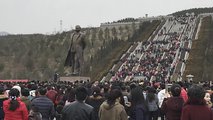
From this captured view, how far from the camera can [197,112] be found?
855 centimetres

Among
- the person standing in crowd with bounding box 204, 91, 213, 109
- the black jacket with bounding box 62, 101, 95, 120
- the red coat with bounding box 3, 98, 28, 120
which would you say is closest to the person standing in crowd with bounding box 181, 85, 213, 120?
the black jacket with bounding box 62, 101, 95, 120

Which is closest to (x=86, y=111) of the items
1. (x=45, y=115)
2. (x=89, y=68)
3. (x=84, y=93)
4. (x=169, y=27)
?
(x=84, y=93)

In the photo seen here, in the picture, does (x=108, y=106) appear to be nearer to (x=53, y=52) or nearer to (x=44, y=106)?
(x=44, y=106)

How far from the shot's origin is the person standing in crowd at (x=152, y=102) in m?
15.9

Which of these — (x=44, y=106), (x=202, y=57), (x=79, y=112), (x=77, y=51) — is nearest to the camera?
(x=79, y=112)

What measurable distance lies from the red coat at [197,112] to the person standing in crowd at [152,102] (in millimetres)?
7183

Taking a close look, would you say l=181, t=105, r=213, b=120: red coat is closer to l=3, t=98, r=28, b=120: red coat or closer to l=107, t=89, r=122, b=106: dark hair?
l=107, t=89, r=122, b=106: dark hair

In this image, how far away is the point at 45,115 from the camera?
11297mm

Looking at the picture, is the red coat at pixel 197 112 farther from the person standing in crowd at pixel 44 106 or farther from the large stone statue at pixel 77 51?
the large stone statue at pixel 77 51

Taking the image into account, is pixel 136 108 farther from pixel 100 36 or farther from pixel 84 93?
pixel 100 36

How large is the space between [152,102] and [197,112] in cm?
757

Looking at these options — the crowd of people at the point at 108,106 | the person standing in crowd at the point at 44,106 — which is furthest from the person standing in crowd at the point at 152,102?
the person standing in crowd at the point at 44,106

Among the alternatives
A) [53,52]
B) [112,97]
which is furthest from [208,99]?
[53,52]

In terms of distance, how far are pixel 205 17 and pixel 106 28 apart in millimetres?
16243
